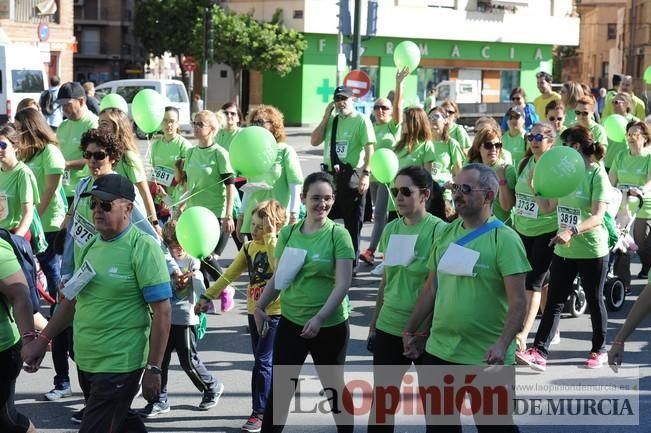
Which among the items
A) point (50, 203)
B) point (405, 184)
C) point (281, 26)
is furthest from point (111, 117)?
point (281, 26)

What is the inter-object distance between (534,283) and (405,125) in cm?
290

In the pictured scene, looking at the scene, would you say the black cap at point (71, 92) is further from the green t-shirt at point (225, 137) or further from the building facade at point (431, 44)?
the building facade at point (431, 44)

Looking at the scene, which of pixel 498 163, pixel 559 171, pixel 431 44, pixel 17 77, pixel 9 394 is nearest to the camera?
pixel 9 394

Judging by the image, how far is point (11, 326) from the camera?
507cm

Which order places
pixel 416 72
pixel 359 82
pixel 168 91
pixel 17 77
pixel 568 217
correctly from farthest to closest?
pixel 416 72 < pixel 168 91 < pixel 17 77 < pixel 359 82 < pixel 568 217

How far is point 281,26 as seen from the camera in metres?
42.7

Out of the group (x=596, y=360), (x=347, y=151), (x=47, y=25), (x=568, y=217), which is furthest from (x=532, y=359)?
(x=47, y=25)

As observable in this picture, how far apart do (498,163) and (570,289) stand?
1394 mm

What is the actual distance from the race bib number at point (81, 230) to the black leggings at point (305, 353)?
4.50 feet

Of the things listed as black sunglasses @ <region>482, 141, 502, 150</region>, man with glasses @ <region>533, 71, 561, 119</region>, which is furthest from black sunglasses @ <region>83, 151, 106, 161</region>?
man with glasses @ <region>533, 71, 561, 119</region>

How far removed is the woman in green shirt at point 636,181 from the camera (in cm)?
1031

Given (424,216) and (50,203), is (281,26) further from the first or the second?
(424,216)

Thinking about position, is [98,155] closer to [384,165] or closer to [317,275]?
[317,275]

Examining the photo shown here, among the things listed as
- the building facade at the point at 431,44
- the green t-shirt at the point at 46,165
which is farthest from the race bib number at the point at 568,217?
the building facade at the point at 431,44
